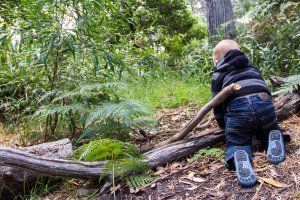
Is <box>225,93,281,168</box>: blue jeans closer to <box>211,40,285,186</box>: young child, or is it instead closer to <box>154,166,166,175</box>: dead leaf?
<box>211,40,285,186</box>: young child

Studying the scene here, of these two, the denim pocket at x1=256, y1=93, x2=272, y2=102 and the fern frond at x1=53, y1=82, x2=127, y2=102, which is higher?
the fern frond at x1=53, y1=82, x2=127, y2=102

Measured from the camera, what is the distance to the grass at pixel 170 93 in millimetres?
4391

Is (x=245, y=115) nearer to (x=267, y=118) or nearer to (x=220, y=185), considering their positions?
(x=267, y=118)

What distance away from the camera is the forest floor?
6.44 feet

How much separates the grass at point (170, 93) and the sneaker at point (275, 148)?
181cm

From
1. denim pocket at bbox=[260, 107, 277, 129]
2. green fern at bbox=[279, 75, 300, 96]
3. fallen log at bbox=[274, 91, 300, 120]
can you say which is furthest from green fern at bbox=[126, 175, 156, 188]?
fallen log at bbox=[274, 91, 300, 120]

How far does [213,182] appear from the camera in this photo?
2.19 metres

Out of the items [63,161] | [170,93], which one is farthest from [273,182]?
[170,93]

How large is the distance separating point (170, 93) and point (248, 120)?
248 cm

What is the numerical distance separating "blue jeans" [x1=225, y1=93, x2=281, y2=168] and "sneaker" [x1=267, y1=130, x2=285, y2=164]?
3.2 inches

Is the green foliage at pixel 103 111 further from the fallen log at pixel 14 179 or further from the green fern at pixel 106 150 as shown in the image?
the fallen log at pixel 14 179

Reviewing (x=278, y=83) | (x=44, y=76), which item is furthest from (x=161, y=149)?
(x=278, y=83)

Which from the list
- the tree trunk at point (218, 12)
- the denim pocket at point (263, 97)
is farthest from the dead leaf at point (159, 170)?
the tree trunk at point (218, 12)

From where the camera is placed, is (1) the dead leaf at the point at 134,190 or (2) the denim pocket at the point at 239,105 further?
(2) the denim pocket at the point at 239,105
